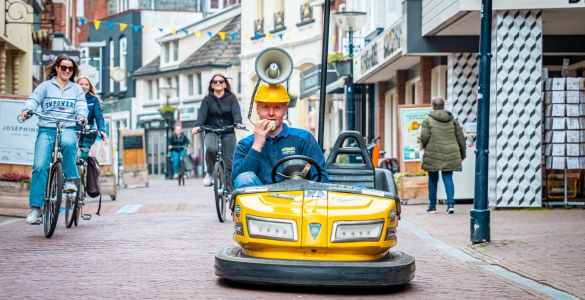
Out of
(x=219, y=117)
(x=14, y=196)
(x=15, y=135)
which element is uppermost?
(x=219, y=117)

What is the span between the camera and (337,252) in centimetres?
675

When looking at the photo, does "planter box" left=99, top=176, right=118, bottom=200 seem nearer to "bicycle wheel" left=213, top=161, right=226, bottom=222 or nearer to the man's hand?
"bicycle wheel" left=213, top=161, right=226, bottom=222

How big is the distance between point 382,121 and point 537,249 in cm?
2315

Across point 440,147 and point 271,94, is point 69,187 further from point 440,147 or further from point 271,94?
point 440,147

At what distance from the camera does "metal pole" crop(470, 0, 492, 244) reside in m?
10.4

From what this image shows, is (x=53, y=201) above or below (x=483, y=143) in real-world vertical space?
below

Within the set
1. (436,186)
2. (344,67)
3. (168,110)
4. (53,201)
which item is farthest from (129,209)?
(168,110)

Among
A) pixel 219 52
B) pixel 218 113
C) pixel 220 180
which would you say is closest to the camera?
pixel 220 180

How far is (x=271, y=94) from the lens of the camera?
25.2ft

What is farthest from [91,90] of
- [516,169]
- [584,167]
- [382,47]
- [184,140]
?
[184,140]

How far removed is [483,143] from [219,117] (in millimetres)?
3966

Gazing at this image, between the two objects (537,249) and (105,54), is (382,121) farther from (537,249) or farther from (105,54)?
(105,54)

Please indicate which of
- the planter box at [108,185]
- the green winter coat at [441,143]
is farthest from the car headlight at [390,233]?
the planter box at [108,185]

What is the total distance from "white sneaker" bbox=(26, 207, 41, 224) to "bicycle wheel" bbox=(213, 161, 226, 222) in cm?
260
